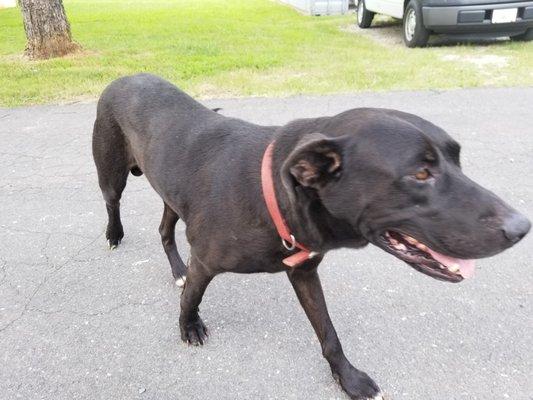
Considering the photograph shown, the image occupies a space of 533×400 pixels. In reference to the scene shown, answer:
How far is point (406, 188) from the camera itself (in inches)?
73.9

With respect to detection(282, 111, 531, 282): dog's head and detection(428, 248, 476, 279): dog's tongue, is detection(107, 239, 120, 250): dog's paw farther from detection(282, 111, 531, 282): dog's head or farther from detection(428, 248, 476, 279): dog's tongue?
detection(428, 248, 476, 279): dog's tongue

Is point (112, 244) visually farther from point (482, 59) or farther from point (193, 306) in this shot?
point (482, 59)

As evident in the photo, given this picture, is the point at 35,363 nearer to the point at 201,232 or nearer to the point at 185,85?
the point at 201,232

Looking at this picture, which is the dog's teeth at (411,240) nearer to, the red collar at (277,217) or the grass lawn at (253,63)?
the red collar at (277,217)

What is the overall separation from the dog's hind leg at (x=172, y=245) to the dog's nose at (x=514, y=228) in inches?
83.5

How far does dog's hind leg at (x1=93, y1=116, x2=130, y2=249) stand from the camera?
10.8 ft

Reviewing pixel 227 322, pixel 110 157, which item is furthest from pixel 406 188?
pixel 110 157

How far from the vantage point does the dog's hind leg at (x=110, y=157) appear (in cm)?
328

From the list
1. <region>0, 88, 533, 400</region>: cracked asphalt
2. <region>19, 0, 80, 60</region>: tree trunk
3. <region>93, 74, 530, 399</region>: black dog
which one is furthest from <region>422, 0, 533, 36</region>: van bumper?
<region>93, 74, 530, 399</region>: black dog

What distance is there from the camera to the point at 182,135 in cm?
281

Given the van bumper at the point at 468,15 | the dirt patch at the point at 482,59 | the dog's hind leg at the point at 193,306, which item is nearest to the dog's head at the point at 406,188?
the dog's hind leg at the point at 193,306

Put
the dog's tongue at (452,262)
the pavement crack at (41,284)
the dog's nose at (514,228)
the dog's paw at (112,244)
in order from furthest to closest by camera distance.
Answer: the dog's paw at (112,244)
the pavement crack at (41,284)
the dog's tongue at (452,262)
the dog's nose at (514,228)

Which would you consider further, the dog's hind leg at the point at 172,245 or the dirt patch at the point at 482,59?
the dirt patch at the point at 482,59

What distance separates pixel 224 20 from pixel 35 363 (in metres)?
12.8
